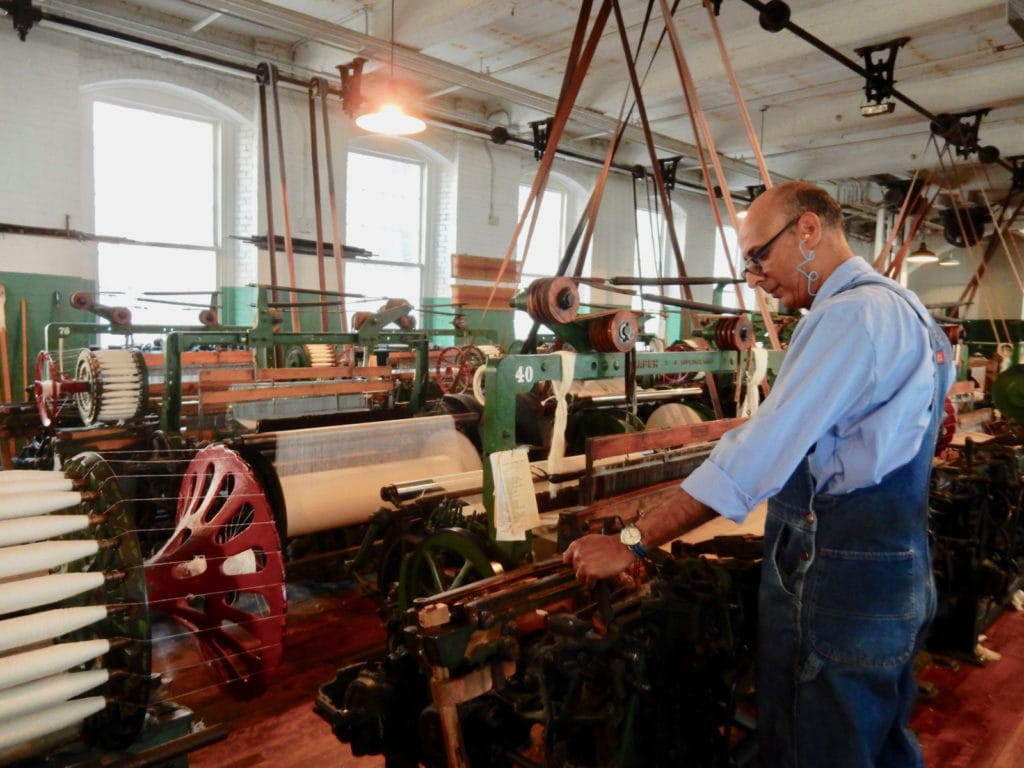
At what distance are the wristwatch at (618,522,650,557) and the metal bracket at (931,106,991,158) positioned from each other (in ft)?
21.5

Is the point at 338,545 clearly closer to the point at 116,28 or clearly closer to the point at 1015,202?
the point at 116,28

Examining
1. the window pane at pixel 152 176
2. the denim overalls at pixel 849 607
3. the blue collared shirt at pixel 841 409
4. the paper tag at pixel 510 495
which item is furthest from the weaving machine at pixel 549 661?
the window pane at pixel 152 176

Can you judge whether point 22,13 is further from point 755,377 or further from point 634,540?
point 634,540

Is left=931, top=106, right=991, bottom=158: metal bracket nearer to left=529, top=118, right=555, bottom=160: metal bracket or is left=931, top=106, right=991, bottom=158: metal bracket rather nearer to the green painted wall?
left=529, top=118, right=555, bottom=160: metal bracket

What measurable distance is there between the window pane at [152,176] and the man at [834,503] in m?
7.40

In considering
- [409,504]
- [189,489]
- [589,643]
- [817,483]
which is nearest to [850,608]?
[817,483]

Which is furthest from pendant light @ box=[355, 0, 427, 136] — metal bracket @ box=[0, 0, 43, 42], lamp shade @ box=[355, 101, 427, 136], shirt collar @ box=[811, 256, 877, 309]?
shirt collar @ box=[811, 256, 877, 309]

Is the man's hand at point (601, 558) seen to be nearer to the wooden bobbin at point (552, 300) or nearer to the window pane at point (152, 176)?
the wooden bobbin at point (552, 300)

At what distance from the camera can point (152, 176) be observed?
7.56 meters

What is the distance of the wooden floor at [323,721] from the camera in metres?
2.41

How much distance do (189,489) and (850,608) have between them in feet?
7.23

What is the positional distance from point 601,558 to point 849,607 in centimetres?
48

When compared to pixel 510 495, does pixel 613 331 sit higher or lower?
higher

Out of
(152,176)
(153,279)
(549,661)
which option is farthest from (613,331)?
(152,176)
